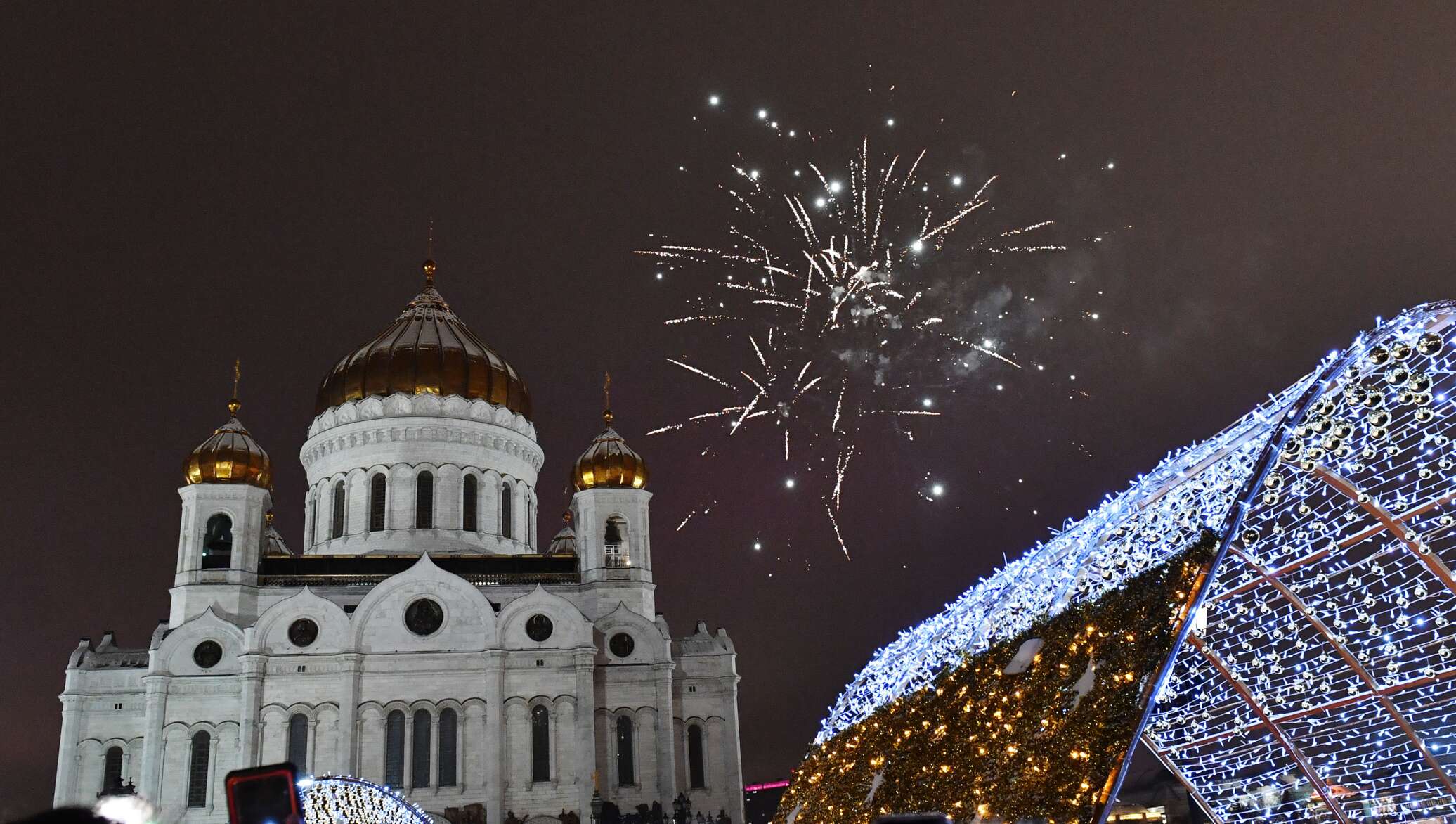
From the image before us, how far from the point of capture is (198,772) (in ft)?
112

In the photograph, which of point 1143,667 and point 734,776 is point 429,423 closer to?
point 734,776

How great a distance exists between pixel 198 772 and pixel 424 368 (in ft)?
49.2

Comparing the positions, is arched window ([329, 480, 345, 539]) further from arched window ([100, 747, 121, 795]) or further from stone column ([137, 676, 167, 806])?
arched window ([100, 747, 121, 795])

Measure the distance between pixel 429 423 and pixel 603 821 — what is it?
15.4 meters

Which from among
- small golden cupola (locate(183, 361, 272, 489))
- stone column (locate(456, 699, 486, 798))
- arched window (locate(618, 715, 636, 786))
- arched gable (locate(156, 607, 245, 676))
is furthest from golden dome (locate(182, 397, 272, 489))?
arched window (locate(618, 715, 636, 786))

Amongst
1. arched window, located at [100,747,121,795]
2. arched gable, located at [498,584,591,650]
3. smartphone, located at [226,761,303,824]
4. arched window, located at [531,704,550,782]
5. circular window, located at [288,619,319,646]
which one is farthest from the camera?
arched gable, located at [498,584,591,650]

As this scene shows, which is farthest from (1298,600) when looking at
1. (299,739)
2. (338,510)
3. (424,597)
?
(338,510)

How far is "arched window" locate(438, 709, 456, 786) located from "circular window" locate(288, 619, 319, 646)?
4424 mm

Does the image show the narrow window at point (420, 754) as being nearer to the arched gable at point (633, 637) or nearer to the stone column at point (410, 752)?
the stone column at point (410, 752)

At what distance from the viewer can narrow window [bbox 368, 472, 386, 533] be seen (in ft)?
Answer: 134

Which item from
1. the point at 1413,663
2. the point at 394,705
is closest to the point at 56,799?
the point at 394,705

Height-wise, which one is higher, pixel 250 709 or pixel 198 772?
pixel 250 709

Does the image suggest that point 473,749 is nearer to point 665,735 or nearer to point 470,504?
point 665,735

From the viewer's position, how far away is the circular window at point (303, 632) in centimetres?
3550
